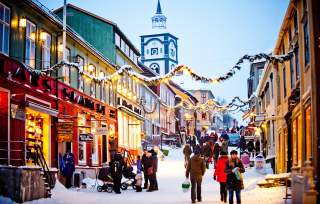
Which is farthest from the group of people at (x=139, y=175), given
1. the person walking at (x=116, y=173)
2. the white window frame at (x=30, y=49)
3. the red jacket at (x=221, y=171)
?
the red jacket at (x=221, y=171)

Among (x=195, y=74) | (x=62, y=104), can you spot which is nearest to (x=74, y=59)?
(x=62, y=104)

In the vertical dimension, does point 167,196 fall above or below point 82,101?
below

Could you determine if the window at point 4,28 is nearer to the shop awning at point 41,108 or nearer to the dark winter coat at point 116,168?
the shop awning at point 41,108

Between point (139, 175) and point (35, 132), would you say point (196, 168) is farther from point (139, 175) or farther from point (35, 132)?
point (35, 132)

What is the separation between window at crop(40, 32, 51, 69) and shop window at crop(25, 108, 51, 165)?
2.63 metres

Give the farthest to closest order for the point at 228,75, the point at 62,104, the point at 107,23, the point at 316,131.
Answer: the point at 107,23 → the point at 62,104 → the point at 228,75 → the point at 316,131

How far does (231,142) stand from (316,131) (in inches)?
1781

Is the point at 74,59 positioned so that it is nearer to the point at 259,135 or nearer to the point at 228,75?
the point at 228,75

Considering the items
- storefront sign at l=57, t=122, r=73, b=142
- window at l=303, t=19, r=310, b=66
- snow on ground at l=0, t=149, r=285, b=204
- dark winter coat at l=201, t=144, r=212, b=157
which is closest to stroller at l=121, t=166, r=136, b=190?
snow on ground at l=0, t=149, r=285, b=204

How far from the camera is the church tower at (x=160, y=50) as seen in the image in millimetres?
126000

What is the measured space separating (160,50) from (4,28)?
4232 inches

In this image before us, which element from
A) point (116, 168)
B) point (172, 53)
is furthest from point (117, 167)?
point (172, 53)

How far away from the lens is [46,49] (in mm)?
26547

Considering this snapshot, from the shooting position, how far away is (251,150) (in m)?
43.1
